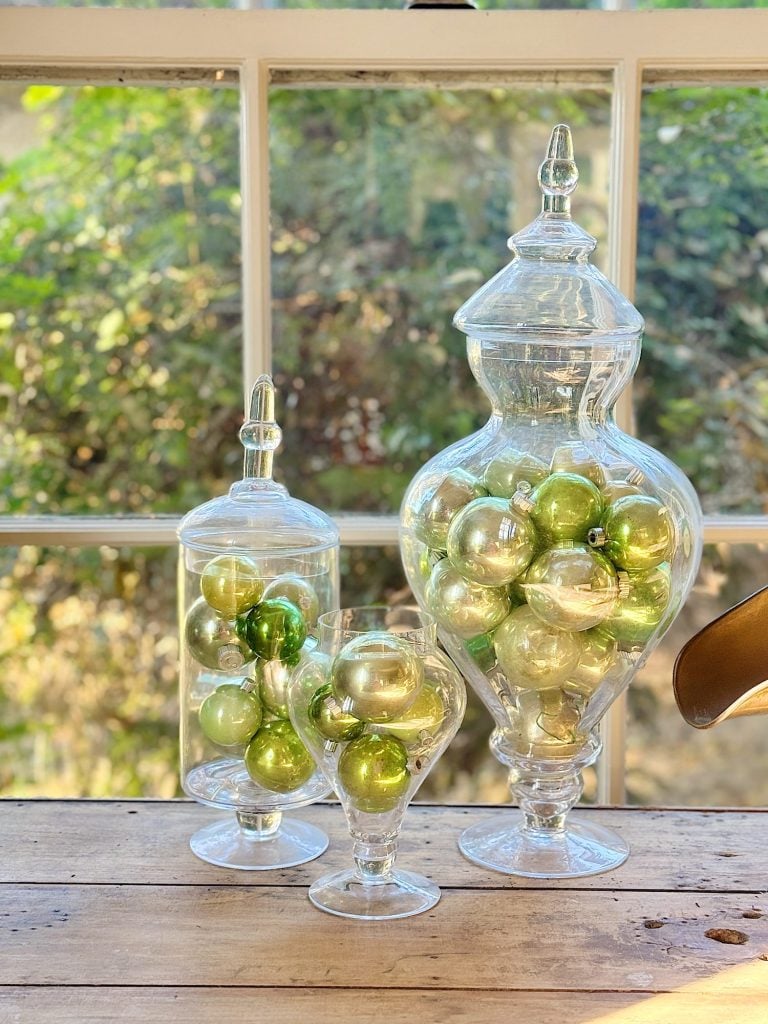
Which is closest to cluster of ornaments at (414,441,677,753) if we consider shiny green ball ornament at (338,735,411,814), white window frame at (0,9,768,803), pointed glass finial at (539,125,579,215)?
shiny green ball ornament at (338,735,411,814)

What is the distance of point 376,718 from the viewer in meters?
0.92

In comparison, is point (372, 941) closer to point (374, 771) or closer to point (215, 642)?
point (374, 771)

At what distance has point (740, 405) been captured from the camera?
200 centimetres

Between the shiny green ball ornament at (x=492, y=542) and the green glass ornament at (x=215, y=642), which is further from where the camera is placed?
the green glass ornament at (x=215, y=642)

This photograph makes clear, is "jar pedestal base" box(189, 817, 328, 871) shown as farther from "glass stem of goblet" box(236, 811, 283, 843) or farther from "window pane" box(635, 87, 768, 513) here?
"window pane" box(635, 87, 768, 513)

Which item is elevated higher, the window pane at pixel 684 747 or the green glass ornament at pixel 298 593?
the green glass ornament at pixel 298 593

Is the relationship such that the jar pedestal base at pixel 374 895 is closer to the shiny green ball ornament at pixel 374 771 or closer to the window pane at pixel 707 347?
the shiny green ball ornament at pixel 374 771

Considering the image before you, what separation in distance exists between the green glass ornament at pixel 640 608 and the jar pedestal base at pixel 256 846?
1.06ft

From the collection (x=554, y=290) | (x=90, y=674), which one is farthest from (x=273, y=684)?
(x=90, y=674)

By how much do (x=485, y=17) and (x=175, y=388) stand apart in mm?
959

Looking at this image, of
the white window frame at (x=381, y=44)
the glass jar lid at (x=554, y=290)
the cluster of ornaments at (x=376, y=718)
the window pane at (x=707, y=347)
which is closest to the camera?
the cluster of ornaments at (x=376, y=718)

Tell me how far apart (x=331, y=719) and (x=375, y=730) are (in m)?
0.03

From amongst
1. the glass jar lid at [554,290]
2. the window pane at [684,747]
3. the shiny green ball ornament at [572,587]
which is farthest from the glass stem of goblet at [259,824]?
the window pane at [684,747]

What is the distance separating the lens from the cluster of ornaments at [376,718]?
91cm
